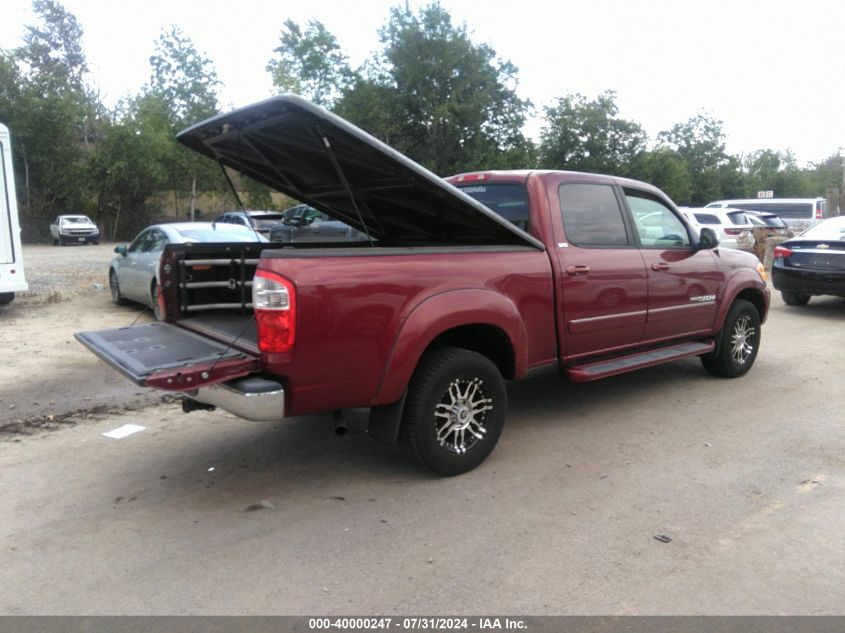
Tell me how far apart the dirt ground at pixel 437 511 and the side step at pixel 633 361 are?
0.45m

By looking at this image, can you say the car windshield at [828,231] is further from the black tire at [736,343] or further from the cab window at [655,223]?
the cab window at [655,223]

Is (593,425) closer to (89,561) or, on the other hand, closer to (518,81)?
(89,561)

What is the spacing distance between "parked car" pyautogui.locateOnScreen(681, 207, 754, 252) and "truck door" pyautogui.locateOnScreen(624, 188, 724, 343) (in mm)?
10832

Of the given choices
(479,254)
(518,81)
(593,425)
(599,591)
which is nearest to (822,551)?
(599,591)

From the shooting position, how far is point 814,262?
35.3ft

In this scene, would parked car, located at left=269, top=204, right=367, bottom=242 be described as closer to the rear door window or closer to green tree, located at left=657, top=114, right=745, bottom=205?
the rear door window

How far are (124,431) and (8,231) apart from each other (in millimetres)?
6677

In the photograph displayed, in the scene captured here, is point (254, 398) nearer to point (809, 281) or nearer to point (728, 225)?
point (809, 281)

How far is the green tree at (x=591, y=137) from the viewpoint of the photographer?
39.0 metres

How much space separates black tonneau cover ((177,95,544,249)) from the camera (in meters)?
3.94

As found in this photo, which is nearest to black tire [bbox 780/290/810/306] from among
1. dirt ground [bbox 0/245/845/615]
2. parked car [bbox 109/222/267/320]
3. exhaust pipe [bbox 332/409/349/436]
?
dirt ground [bbox 0/245/845/615]

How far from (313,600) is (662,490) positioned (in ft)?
7.51

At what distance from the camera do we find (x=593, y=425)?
546 centimetres

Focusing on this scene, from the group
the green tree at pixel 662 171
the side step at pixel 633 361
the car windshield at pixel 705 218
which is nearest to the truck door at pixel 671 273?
the side step at pixel 633 361
